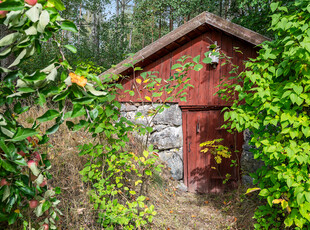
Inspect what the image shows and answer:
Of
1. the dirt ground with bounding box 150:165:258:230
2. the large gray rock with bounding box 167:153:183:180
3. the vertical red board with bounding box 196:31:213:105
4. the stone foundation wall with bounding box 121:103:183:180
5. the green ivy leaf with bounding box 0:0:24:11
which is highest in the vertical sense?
the vertical red board with bounding box 196:31:213:105

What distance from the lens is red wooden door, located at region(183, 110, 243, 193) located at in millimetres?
5051

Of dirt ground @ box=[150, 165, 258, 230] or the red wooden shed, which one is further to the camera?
the red wooden shed

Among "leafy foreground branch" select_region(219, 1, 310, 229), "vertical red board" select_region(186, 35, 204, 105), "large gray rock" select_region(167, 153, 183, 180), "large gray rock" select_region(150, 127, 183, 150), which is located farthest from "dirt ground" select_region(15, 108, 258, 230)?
"vertical red board" select_region(186, 35, 204, 105)

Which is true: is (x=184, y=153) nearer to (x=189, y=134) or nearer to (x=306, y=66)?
(x=189, y=134)

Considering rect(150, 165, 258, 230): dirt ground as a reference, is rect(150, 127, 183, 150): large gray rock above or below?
above

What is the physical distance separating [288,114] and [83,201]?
9.98 feet

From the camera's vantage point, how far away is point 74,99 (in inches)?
38.7

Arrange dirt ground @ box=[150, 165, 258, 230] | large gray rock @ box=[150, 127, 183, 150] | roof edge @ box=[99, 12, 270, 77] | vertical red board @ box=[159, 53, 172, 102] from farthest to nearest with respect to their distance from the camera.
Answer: large gray rock @ box=[150, 127, 183, 150], vertical red board @ box=[159, 53, 172, 102], roof edge @ box=[99, 12, 270, 77], dirt ground @ box=[150, 165, 258, 230]

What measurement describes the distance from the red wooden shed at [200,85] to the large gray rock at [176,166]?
0.14 meters

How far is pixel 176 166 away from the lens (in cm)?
540

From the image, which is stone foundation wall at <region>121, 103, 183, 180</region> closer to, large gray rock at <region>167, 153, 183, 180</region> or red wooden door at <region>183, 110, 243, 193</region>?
large gray rock at <region>167, 153, 183, 180</region>

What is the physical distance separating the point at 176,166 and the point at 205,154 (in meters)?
0.81

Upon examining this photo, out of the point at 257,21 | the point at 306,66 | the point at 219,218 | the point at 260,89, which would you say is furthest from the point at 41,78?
the point at 257,21

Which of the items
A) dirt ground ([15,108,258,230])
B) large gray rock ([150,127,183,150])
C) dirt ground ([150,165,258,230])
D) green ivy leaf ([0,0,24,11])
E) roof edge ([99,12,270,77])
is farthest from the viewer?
large gray rock ([150,127,183,150])
